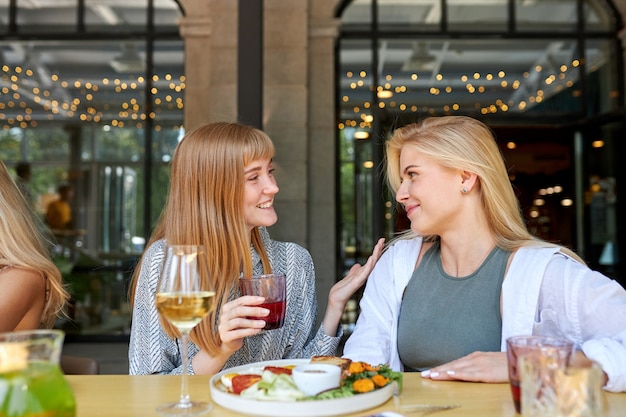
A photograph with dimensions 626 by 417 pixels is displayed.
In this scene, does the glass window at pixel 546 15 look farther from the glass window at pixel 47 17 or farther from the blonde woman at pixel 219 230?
the blonde woman at pixel 219 230

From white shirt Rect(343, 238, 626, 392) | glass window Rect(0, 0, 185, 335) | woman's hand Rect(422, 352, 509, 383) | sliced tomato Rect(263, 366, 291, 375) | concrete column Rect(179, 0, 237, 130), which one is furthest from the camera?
glass window Rect(0, 0, 185, 335)

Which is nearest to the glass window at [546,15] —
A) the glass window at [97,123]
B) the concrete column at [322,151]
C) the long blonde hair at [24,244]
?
the concrete column at [322,151]

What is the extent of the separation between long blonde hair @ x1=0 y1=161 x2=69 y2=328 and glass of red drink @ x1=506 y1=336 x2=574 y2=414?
1.60m

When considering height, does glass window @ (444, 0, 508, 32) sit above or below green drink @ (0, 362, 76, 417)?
above

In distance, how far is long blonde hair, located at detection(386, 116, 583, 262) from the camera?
80.3 inches

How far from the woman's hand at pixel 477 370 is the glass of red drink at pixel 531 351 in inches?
9.7

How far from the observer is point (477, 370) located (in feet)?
4.90

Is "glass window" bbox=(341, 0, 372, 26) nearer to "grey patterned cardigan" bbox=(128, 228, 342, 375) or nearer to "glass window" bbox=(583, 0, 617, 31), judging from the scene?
"glass window" bbox=(583, 0, 617, 31)

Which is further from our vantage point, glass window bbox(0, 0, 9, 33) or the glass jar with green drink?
glass window bbox(0, 0, 9, 33)

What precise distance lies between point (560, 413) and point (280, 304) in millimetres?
763

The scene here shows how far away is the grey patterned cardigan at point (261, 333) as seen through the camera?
2029 mm

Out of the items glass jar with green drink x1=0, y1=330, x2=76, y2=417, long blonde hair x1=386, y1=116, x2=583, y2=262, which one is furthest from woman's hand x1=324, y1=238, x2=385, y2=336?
glass jar with green drink x1=0, y1=330, x2=76, y2=417

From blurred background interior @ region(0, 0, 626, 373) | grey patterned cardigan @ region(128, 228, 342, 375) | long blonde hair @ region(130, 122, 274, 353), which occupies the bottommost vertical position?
grey patterned cardigan @ region(128, 228, 342, 375)

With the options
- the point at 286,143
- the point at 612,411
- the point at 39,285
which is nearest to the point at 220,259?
the point at 39,285
